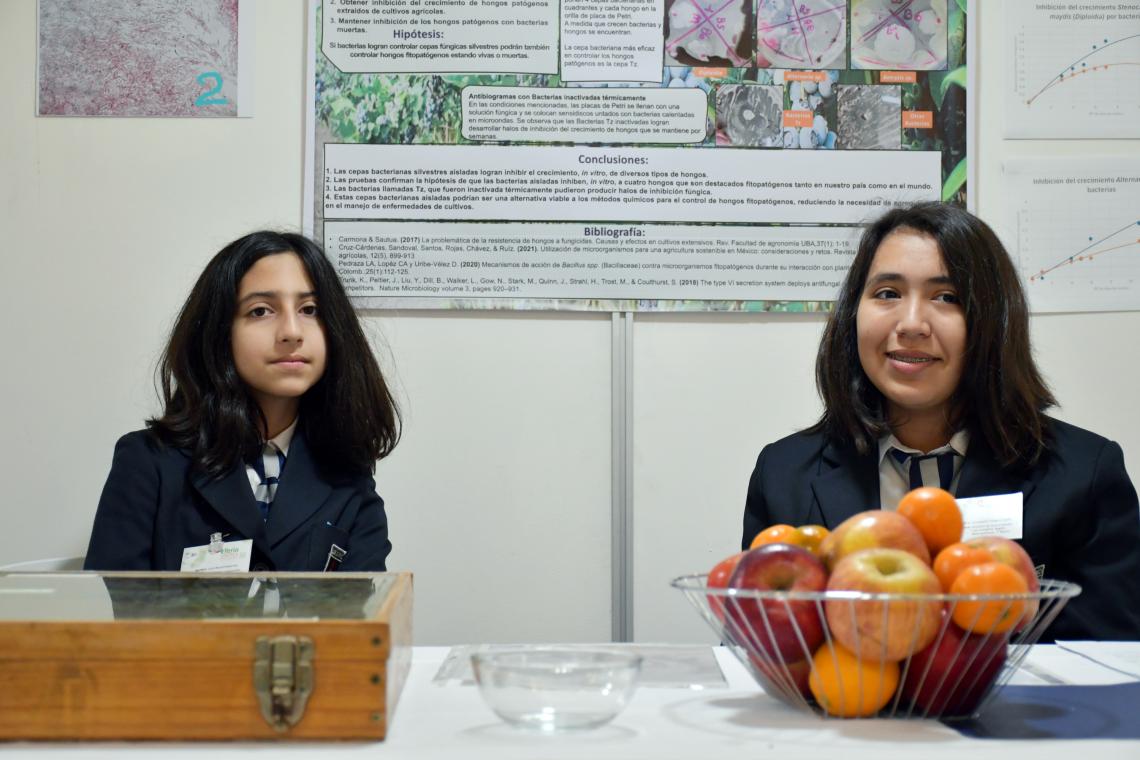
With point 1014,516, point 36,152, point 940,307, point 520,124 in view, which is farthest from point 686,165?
point 36,152

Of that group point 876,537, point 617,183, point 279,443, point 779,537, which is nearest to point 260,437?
point 279,443

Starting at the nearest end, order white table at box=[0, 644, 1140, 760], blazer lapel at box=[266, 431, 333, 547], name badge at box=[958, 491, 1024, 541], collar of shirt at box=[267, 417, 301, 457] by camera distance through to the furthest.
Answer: white table at box=[0, 644, 1140, 760] → name badge at box=[958, 491, 1024, 541] → blazer lapel at box=[266, 431, 333, 547] → collar of shirt at box=[267, 417, 301, 457]

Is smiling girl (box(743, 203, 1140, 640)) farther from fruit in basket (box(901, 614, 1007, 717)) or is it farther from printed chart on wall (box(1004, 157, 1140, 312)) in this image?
fruit in basket (box(901, 614, 1007, 717))

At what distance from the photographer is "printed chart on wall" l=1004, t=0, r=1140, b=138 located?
2619 mm

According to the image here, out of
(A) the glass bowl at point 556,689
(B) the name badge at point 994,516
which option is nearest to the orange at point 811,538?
(A) the glass bowl at point 556,689

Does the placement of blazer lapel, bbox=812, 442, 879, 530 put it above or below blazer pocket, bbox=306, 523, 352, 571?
above

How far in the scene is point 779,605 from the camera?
0.92 meters

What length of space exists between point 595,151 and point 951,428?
3.54 feet

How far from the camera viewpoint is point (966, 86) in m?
2.60

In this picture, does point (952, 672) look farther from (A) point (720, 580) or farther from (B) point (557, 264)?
(B) point (557, 264)

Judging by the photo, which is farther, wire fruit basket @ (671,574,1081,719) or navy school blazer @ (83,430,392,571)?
navy school blazer @ (83,430,392,571)

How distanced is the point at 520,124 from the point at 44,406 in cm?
128

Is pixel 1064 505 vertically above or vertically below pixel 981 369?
below

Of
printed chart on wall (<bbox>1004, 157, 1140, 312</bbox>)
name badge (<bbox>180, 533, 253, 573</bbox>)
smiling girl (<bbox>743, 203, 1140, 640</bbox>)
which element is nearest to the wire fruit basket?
smiling girl (<bbox>743, 203, 1140, 640</bbox>)
